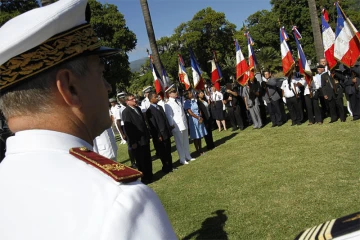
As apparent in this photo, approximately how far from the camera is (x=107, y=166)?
87 centimetres

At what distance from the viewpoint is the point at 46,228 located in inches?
28.8

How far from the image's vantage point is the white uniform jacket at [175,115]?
857cm

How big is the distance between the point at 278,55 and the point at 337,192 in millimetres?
45505

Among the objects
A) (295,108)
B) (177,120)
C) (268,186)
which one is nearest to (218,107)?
(295,108)

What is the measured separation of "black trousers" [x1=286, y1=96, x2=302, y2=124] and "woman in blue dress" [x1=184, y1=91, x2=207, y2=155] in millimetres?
3448

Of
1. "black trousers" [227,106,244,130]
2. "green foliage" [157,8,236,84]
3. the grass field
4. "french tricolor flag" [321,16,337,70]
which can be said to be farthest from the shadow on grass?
→ "green foliage" [157,8,236,84]

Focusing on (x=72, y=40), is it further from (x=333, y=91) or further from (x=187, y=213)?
(x=333, y=91)

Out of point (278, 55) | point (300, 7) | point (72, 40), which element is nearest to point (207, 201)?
point (72, 40)

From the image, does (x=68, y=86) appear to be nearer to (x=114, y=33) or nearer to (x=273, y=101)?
(x=273, y=101)

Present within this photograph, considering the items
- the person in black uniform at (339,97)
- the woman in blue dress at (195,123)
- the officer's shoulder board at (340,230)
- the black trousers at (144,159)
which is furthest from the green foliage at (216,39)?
the officer's shoulder board at (340,230)

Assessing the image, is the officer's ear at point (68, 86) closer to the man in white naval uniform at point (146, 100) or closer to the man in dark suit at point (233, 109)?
the man in white naval uniform at point (146, 100)

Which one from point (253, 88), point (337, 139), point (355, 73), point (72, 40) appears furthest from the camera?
point (253, 88)

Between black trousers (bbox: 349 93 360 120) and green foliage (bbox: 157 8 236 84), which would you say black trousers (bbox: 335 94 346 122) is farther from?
green foliage (bbox: 157 8 236 84)

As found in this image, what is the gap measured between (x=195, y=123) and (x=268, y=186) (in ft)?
13.5
